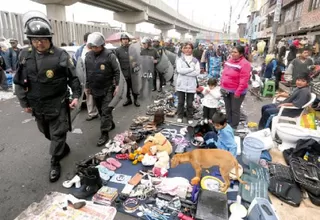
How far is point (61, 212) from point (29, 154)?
1.74m

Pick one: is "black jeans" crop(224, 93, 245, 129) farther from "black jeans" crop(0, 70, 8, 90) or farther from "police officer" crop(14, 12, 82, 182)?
"black jeans" crop(0, 70, 8, 90)

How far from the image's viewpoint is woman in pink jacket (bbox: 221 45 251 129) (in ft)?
13.0

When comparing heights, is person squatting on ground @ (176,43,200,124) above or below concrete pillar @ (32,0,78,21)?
below

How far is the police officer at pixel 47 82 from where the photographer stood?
2543 mm

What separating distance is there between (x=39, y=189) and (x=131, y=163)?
4.20 feet

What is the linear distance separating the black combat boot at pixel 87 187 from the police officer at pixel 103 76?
4.33 feet

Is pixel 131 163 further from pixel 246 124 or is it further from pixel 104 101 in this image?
pixel 246 124

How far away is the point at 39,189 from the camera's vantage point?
2689 millimetres

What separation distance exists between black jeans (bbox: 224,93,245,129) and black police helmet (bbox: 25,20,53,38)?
341 cm

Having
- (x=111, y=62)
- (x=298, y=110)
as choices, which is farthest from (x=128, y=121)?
A: (x=298, y=110)

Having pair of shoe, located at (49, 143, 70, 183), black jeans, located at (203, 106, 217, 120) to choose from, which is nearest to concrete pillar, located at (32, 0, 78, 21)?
black jeans, located at (203, 106, 217, 120)

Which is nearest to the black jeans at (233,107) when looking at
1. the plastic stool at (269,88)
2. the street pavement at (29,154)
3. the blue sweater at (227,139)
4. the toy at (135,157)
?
the blue sweater at (227,139)

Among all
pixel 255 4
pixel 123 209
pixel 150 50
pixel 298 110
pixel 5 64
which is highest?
pixel 255 4

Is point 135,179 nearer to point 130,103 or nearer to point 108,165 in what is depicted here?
point 108,165
